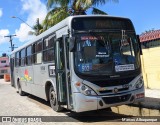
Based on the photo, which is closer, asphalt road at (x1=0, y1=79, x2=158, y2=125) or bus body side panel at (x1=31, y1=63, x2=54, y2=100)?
asphalt road at (x1=0, y1=79, x2=158, y2=125)

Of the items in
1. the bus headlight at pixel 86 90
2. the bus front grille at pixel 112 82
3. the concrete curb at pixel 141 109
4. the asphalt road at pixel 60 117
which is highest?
the bus front grille at pixel 112 82

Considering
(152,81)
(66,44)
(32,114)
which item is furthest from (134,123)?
(152,81)

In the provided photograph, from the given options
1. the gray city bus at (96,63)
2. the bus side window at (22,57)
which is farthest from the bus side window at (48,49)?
the bus side window at (22,57)

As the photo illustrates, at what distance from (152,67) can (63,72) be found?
26.0 feet

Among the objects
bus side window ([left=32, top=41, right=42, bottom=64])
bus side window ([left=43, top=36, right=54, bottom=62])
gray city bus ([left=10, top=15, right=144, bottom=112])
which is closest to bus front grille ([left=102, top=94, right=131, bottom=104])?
gray city bus ([left=10, top=15, right=144, bottom=112])

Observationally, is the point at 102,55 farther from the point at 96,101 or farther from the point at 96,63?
the point at 96,101

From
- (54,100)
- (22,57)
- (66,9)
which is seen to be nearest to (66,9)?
(66,9)

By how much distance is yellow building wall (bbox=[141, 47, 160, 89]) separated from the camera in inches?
637

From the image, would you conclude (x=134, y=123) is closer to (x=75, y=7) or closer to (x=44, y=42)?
(x=44, y=42)

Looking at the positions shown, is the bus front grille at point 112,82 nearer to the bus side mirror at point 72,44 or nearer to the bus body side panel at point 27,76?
the bus side mirror at point 72,44

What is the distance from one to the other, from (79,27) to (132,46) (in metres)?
1.78

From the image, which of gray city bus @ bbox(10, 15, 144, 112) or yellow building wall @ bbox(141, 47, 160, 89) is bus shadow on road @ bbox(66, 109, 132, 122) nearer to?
gray city bus @ bbox(10, 15, 144, 112)

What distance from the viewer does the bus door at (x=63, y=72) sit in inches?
375

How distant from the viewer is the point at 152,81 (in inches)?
658
